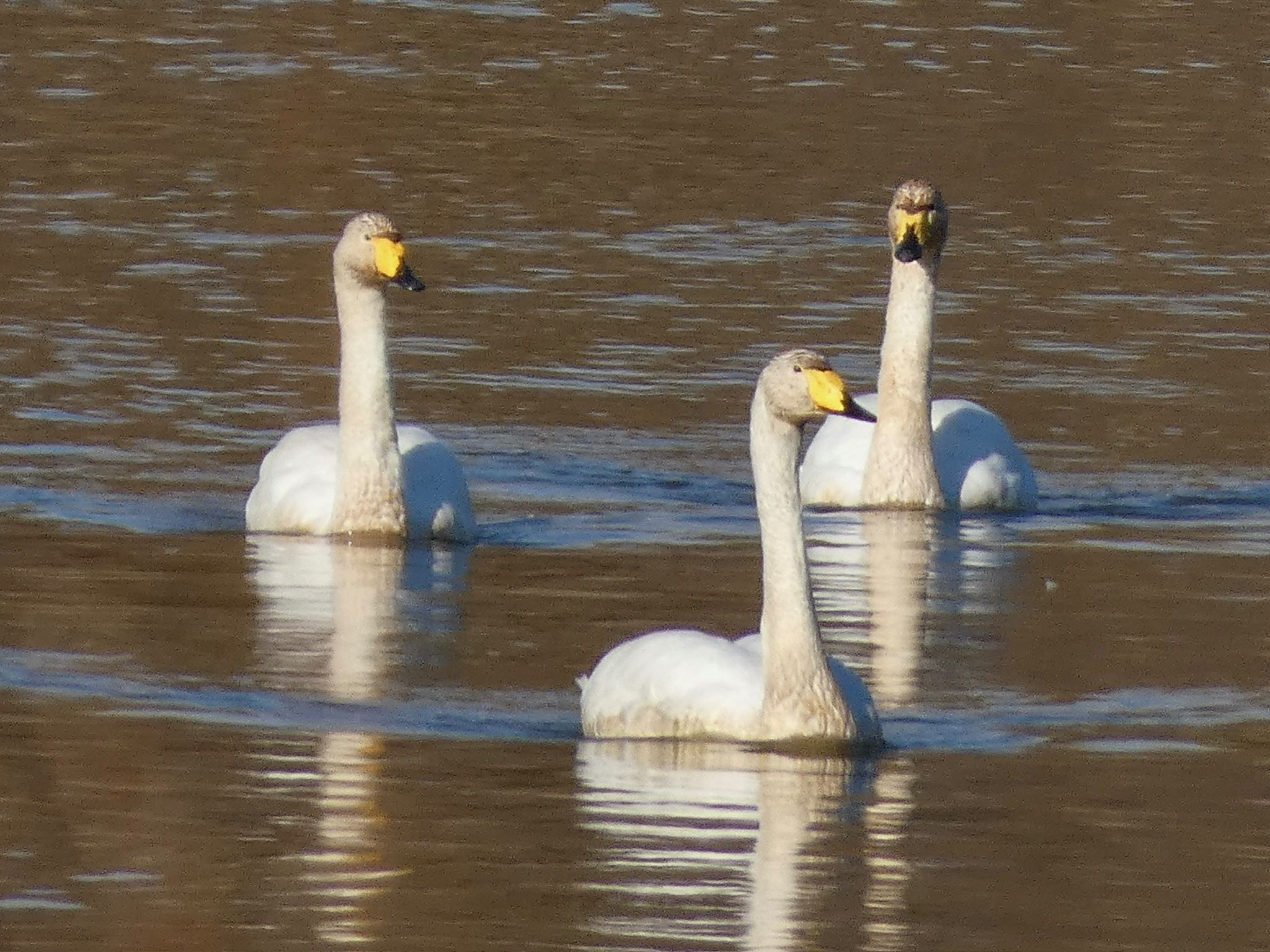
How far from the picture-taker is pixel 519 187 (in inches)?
995

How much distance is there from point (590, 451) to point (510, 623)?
4.07 metres

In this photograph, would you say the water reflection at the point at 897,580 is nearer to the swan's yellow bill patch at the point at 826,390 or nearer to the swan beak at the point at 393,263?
the swan's yellow bill patch at the point at 826,390

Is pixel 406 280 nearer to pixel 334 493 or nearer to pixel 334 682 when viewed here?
pixel 334 493

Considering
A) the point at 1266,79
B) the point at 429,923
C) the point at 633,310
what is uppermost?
the point at 1266,79

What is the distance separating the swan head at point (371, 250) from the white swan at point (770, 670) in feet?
14.2

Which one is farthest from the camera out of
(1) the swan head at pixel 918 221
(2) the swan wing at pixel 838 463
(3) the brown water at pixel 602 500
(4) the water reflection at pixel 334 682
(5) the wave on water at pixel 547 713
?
(1) the swan head at pixel 918 221

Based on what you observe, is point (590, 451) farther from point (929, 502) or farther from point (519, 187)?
point (519, 187)

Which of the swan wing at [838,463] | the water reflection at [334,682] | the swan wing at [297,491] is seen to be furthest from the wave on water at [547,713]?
the swan wing at [838,463]

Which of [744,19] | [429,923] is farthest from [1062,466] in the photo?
[744,19]

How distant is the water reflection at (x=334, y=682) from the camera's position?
8.52 m

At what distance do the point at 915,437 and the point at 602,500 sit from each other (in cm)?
145

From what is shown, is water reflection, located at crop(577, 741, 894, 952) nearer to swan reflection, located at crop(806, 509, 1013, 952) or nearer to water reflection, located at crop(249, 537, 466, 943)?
swan reflection, located at crop(806, 509, 1013, 952)

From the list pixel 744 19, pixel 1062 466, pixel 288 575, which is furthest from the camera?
pixel 744 19

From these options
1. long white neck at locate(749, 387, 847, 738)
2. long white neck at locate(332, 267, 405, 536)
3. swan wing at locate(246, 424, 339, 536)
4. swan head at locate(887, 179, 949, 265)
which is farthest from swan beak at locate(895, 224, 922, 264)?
long white neck at locate(749, 387, 847, 738)
